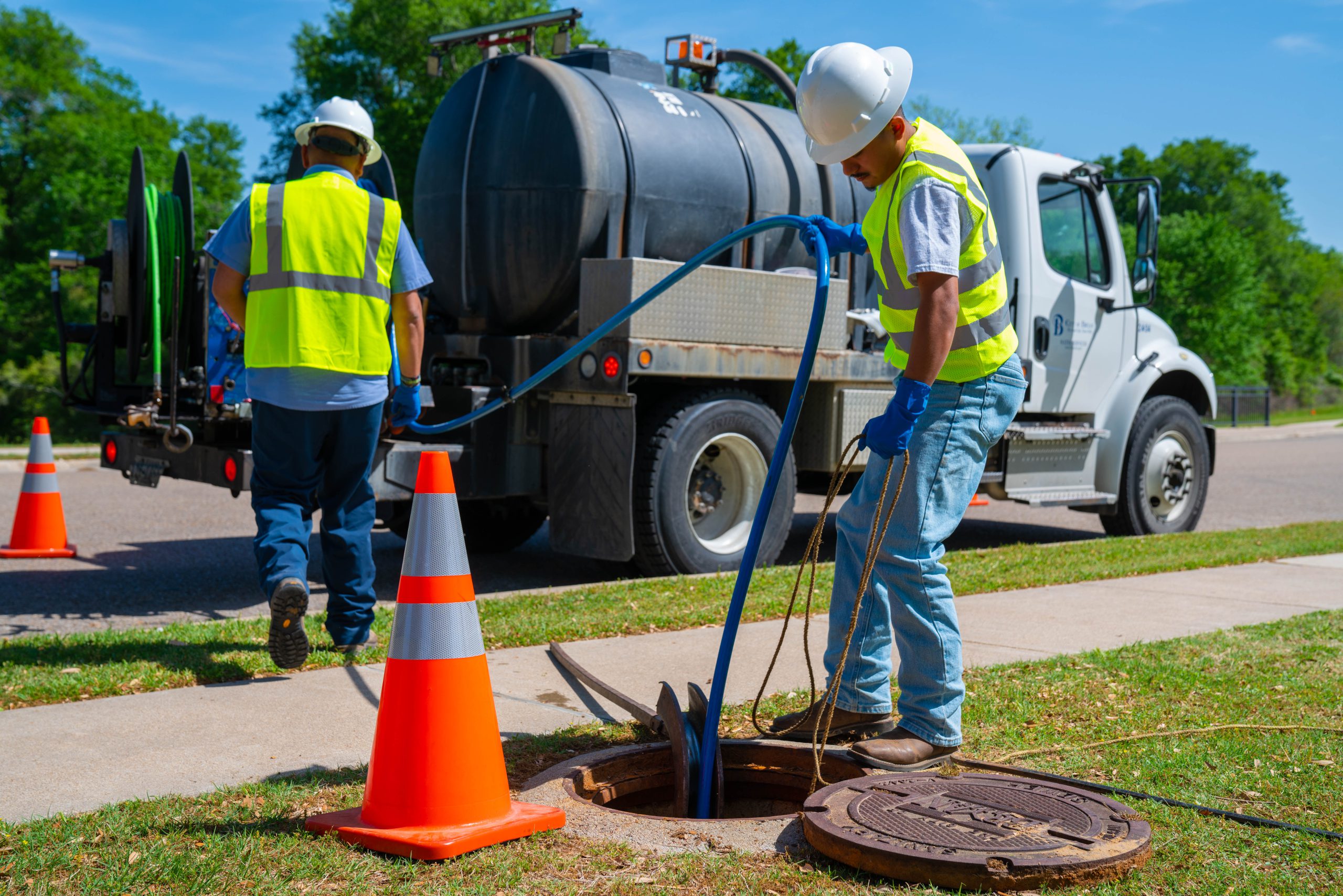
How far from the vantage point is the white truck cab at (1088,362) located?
8.76 meters

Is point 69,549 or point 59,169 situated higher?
point 59,169

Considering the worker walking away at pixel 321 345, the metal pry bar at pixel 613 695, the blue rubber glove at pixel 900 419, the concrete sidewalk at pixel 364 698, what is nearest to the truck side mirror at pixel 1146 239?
the concrete sidewalk at pixel 364 698

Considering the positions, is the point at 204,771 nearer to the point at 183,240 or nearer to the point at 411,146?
the point at 183,240

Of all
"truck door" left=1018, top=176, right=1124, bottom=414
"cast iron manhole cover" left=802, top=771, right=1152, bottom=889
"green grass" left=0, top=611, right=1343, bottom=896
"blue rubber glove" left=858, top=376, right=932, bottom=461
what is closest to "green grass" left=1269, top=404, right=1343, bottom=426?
"truck door" left=1018, top=176, right=1124, bottom=414

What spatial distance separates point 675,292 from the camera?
6980 millimetres

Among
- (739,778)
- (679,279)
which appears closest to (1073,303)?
(679,279)

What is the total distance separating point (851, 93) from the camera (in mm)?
3350

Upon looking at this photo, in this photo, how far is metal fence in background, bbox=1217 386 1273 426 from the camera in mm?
35906

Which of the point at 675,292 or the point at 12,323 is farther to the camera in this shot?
the point at 12,323

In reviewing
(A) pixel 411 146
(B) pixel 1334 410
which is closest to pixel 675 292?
(A) pixel 411 146

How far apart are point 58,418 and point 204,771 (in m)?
32.9

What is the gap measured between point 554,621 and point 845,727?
2169 millimetres

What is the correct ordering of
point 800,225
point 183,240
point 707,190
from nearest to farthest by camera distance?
1. point 800,225
2. point 183,240
3. point 707,190

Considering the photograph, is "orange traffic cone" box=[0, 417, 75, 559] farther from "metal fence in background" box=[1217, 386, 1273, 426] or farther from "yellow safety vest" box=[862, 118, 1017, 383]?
"metal fence in background" box=[1217, 386, 1273, 426]
